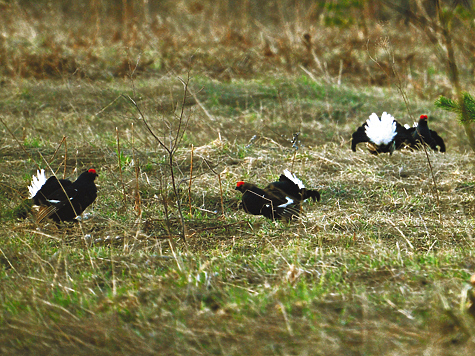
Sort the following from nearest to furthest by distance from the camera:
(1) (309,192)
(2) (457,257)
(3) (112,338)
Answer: (3) (112,338)
(2) (457,257)
(1) (309,192)

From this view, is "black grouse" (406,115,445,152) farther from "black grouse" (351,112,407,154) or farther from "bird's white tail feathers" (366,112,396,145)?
"bird's white tail feathers" (366,112,396,145)

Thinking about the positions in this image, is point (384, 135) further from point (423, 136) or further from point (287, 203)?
point (287, 203)

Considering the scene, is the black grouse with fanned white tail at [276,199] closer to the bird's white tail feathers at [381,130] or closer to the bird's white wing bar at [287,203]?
the bird's white wing bar at [287,203]

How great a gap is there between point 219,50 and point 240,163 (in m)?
5.48

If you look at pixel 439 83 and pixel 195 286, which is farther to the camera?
pixel 439 83

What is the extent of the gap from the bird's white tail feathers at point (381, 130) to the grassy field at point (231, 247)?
0.70 ft

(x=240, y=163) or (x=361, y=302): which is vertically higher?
(x=361, y=302)

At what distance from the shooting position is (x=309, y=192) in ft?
14.0

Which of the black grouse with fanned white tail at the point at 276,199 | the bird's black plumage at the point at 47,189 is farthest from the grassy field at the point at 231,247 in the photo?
the bird's black plumage at the point at 47,189

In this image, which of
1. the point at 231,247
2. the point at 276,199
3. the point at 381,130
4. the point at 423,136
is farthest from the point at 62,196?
the point at 423,136

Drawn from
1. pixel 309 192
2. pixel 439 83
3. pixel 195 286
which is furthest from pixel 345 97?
pixel 195 286

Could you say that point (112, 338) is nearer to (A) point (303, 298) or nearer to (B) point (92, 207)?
(A) point (303, 298)

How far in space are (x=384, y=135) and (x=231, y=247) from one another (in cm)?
252

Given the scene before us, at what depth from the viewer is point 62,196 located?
3.92 meters
